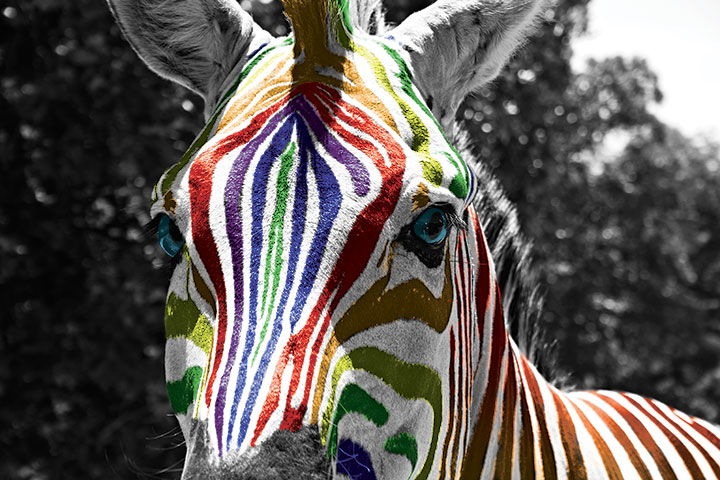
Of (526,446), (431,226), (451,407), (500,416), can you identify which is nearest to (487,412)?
(500,416)

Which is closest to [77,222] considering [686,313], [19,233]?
[19,233]

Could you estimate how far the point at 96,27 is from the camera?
670 cm

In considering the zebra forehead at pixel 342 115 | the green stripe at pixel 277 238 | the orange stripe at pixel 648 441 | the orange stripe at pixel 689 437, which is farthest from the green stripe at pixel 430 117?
the orange stripe at pixel 689 437

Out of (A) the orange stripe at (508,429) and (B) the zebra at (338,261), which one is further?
(A) the orange stripe at (508,429)

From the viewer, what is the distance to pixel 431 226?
5.51ft

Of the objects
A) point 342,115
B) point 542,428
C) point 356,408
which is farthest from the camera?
point 542,428

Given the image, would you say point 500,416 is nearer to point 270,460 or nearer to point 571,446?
point 571,446

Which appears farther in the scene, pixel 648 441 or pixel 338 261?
pixel 648 441

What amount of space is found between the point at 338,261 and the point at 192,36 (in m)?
1.13

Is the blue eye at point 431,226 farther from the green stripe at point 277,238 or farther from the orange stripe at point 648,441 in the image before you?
the orange stripe at point 648,441

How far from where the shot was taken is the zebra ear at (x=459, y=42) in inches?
80.4

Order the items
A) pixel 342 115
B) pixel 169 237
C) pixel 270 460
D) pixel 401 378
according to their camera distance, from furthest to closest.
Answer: pixel 169 237 < pixel 342 115 < pixel 401 378 < pixel 270 460

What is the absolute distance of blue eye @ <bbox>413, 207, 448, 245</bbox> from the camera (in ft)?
5.42

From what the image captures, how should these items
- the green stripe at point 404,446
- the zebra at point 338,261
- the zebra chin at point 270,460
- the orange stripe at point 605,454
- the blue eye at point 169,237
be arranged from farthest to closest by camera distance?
the orange stripe at point 605,454 < the blue eye at point 169,237 < the green stripe at point 404,446 < the zebra at point 338,261 < the zebra chin at point 270,460
